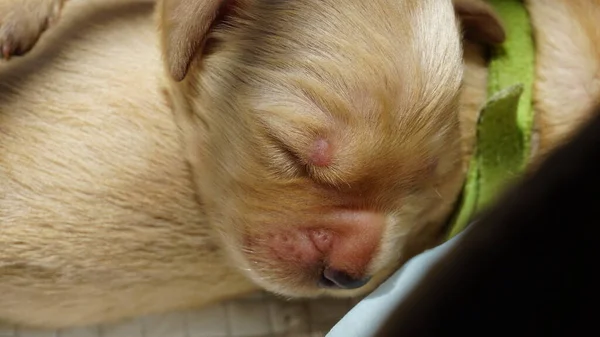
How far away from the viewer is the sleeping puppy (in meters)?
1.31

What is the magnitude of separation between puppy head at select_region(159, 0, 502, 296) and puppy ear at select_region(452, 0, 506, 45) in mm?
188

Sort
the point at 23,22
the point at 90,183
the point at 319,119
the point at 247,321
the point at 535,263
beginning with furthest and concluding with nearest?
the point at 247,321
the point at 23,22
the point at 90,183
the point at 319,119
the point at 535,263

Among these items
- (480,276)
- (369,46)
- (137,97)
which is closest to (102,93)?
(137,97)

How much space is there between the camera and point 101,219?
60.9 inches

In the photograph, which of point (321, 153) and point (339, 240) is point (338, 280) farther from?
point (321, 153)

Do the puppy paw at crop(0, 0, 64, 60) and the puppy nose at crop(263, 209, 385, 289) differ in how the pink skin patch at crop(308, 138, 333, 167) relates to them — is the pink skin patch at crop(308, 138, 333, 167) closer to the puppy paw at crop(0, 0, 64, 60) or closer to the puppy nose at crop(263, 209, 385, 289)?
the puppy nose at crop(263, 209, 385, 289)

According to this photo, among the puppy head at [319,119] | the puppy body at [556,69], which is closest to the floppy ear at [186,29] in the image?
the puppy head at [319,119]

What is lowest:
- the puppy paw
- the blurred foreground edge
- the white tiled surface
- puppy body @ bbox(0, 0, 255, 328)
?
the white tiled surface

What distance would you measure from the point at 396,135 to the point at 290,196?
238 millimetres

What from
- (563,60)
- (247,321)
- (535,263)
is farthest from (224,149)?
(535,263)

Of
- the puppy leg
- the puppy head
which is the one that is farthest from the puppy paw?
the puppy leg

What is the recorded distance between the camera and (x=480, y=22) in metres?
1.59

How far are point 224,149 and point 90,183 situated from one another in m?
0.33

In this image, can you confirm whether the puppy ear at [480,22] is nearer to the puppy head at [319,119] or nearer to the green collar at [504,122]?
the green collar at [504,122]
